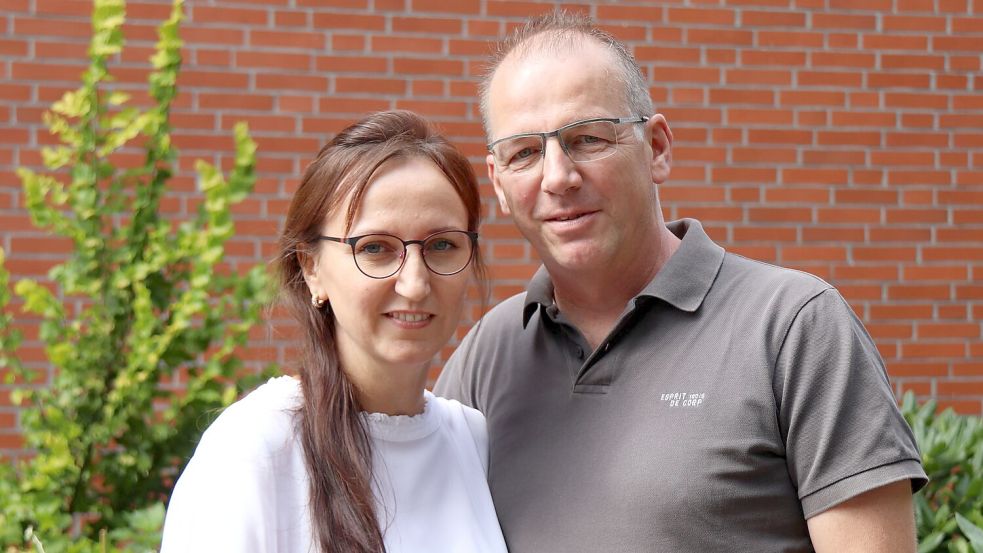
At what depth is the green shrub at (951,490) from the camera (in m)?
3.53

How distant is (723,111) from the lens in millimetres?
5098

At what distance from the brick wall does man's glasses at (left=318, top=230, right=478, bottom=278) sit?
239 cm

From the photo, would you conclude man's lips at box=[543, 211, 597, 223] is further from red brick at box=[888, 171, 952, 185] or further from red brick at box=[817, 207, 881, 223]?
red brick at box=[888, 171, 952, 185]

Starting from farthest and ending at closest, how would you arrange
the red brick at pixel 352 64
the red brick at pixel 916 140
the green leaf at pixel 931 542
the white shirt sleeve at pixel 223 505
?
the red brick at pixel 916 140 < the red brick at pixel 352 64 < the green leaf at pixel 931 542 < the white shirt sleeve at pixel 223 505

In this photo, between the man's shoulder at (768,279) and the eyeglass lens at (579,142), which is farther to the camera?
the eyeglass lens at (579,142)

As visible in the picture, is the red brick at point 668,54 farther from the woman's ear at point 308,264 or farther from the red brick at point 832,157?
the woman's ear at point 308,264

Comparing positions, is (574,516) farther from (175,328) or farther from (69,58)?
(69,58)

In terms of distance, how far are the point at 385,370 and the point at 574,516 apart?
0.54 meters

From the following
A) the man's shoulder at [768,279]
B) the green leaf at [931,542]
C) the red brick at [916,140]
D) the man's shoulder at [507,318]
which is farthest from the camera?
the red brick at [916,140]

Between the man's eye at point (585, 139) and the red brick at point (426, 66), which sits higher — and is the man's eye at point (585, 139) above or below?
below

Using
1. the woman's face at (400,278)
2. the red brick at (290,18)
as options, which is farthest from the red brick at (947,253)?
the woman's face at (400,278)

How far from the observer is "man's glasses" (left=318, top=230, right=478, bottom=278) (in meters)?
2.30

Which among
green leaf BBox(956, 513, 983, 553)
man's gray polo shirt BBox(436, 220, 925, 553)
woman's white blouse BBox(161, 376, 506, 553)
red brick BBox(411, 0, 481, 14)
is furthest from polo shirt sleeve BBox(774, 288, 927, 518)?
red brick BBox(411, 0, 481, 14)

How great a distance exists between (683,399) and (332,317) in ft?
2.72
